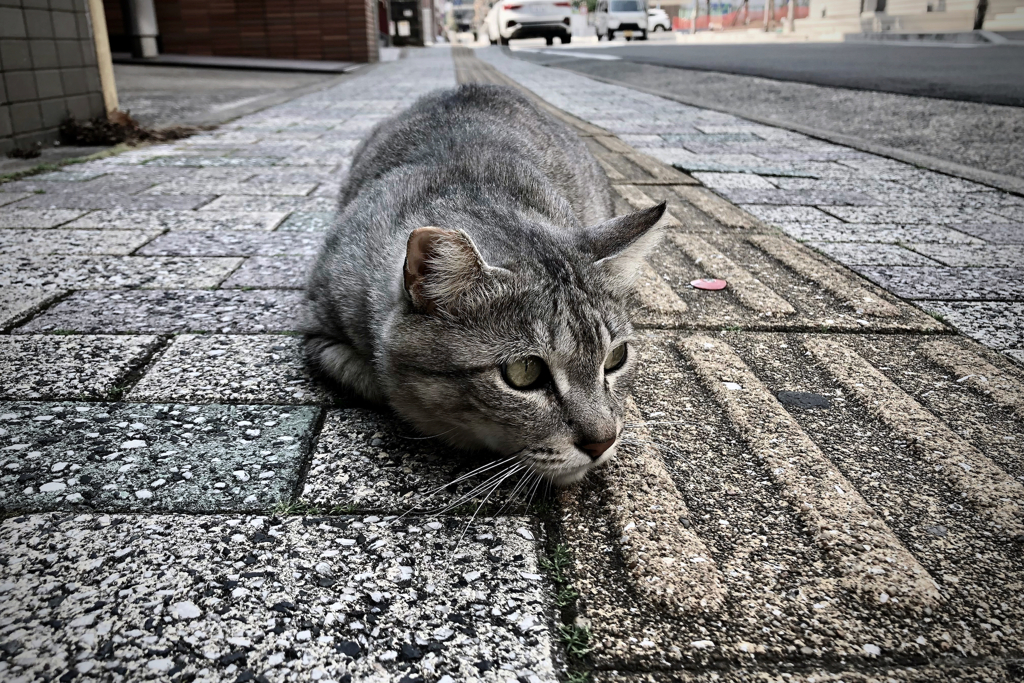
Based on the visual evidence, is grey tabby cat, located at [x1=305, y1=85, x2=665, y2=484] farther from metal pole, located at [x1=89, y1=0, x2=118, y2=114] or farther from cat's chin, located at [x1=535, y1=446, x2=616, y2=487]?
metal pole, located at [x1=89, y1=0, x2=118, y2=114]

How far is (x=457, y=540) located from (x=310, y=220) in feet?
9.22

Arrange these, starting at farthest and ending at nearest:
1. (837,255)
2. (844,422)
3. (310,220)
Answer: (310,220), (837,255), (844,422)

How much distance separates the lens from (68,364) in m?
2.26

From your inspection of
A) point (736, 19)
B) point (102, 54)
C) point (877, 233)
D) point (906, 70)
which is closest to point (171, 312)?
point (877, 233)

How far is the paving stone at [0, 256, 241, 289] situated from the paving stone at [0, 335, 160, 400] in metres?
0.57

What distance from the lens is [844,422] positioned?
204 centimetres

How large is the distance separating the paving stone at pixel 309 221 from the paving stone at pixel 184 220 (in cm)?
6

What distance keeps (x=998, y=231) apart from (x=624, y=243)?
2882mm

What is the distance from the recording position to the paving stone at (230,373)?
7.00 feet

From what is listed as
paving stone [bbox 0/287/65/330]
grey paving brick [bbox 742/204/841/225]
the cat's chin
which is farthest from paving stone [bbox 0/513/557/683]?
grey paving brick [bbox 742/204/841/225]

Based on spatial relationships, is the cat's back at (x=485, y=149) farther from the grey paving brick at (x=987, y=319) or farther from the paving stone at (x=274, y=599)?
the grey paving brick at (x=987, y=319)

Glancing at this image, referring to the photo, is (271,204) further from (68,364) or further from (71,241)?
(68,364)

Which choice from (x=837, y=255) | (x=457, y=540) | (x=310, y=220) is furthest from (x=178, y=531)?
(x=837, y=255)

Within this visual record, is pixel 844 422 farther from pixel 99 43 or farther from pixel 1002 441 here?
pixel 99 43
